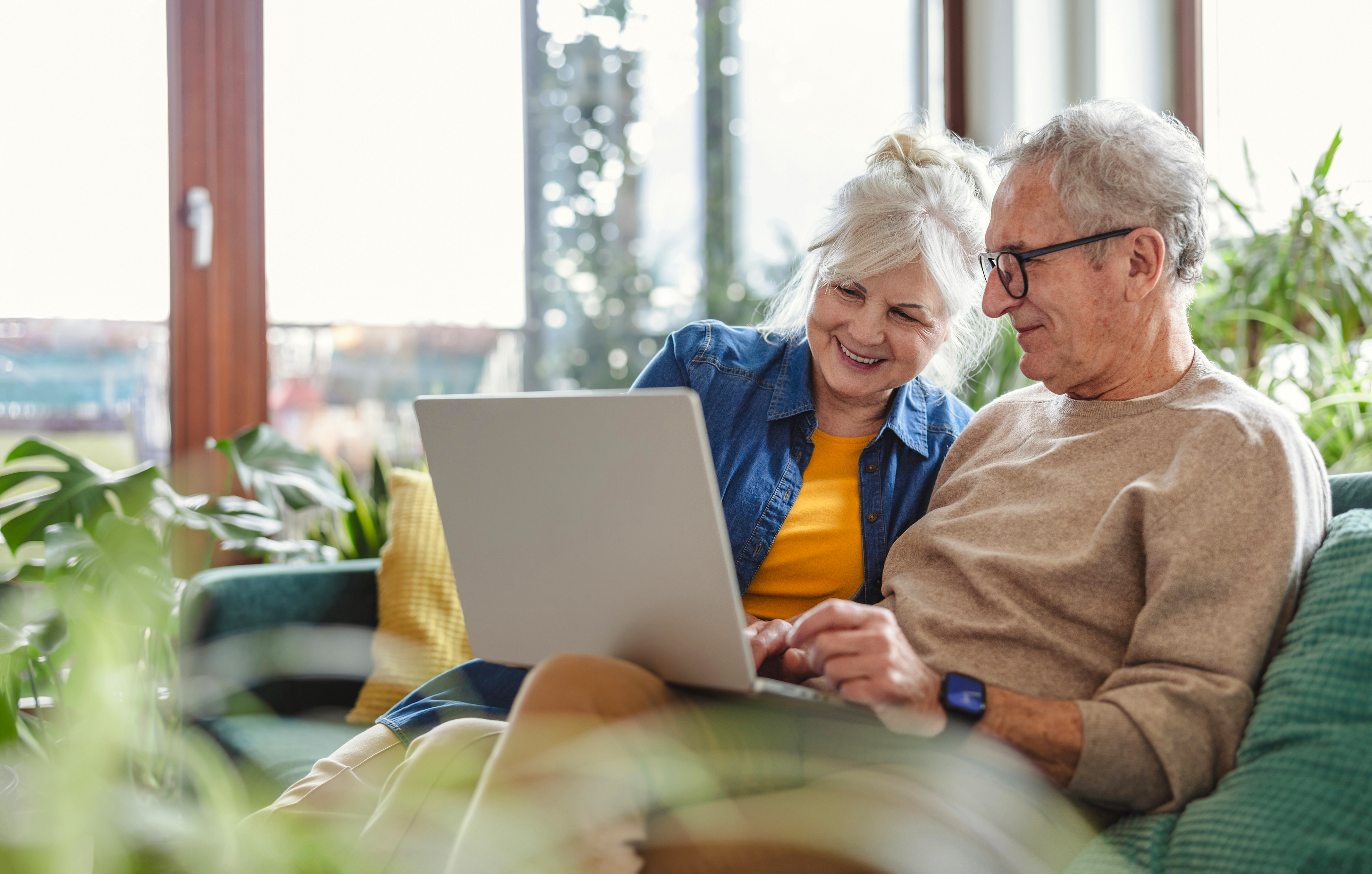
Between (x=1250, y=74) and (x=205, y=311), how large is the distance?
2.94 m

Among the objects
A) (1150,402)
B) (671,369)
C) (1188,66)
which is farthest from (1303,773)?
(1188,66)

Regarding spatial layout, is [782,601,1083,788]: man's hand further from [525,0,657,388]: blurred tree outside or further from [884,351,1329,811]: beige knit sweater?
[525,0,657,388]: blurred tree outside

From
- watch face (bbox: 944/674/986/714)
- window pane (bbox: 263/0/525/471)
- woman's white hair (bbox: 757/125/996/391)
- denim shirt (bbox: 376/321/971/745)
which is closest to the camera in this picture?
watch face (bbox: 944/674/986/714)

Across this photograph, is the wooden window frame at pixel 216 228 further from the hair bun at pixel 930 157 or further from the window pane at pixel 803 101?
the hair bun at pixel 930 157

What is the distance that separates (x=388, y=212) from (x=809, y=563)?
2.21m

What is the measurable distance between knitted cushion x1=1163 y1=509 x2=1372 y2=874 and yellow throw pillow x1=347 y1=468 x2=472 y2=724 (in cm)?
145

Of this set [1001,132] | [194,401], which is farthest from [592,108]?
[194,401]

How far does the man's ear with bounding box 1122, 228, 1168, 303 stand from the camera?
124 cm

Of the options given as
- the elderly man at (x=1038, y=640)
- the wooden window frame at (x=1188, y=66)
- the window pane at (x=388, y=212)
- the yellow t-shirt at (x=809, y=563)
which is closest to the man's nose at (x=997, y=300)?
the elderly man at (x=1038, y=640)

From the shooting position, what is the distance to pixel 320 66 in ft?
10.2

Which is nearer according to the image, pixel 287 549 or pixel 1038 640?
pixel 1038 640

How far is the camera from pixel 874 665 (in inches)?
40.7

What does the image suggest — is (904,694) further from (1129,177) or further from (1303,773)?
(1129,177)

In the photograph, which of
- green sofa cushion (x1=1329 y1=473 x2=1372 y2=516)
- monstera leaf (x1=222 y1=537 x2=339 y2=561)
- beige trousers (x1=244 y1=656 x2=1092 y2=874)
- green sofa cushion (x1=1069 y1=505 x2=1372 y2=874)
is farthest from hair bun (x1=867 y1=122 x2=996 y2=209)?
monstera leaf (x1=222 y1=537 x2=339 y2=561)
